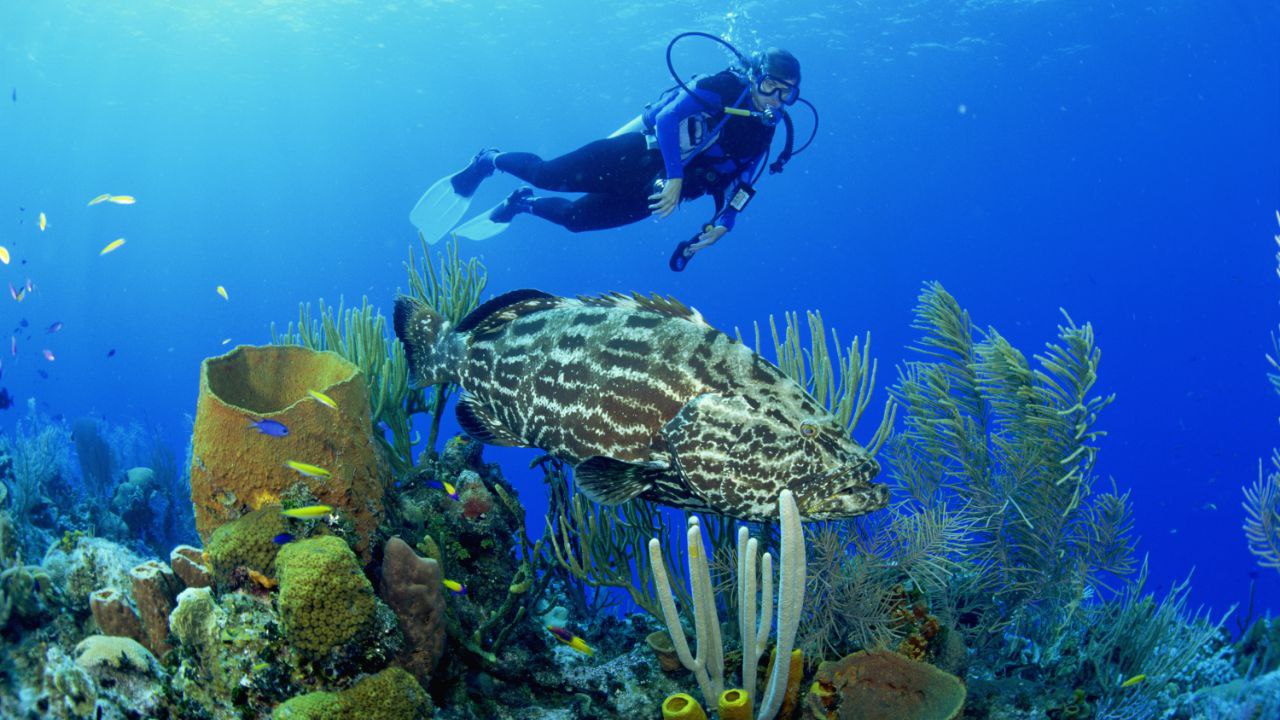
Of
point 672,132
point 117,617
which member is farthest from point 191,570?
point 672,132

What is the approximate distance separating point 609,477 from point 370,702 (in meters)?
1.36

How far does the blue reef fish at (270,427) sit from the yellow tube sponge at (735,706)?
2548 mm

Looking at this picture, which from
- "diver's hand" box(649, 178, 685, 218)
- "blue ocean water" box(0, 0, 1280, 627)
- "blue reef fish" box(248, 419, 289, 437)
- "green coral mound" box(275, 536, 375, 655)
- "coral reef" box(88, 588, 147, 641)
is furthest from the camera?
"blue ocean water" box(0, 0, 1280, 627)

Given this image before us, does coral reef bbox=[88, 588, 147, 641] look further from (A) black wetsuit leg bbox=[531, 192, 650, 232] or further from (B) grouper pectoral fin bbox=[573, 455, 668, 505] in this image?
(A) black wetsuit leg bbox=[531, 192, 650, 232]

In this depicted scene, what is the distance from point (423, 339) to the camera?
176 inches

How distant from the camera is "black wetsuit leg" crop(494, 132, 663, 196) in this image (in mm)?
9773

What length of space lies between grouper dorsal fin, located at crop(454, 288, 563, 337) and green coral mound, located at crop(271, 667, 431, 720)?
7.04 feet

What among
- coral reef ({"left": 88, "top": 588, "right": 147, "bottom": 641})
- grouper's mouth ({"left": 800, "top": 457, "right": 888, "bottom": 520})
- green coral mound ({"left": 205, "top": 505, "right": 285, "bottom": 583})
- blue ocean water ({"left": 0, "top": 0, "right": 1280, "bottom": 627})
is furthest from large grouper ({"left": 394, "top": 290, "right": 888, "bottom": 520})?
blue ocean water ({"left": 0, "top": 0, "right": 1280, "bottom": 627})

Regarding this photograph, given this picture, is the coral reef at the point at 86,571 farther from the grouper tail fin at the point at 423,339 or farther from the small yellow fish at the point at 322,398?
the grouper tail fin at the point at 423,339

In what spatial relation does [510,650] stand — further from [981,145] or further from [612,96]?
[981,145]

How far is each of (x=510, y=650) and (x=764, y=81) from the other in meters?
7.48

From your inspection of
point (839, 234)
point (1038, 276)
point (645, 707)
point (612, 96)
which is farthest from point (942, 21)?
point (839, 234)

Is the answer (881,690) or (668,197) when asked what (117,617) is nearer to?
(881,690)

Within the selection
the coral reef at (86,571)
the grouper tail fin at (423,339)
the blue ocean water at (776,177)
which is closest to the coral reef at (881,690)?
the grouper tail fin at (423,339)
